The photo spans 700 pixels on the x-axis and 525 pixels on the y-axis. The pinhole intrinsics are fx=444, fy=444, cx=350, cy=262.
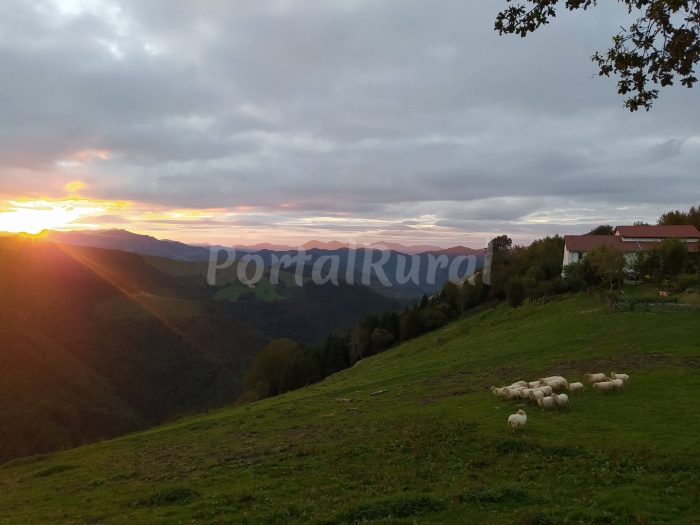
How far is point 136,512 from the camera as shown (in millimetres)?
12289

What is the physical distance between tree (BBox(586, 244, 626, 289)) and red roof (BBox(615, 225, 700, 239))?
25.1 m

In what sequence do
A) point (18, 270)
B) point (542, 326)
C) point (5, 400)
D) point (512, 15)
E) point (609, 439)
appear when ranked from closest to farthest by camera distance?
point (512, 15) < point (609, 439) < point (542, 326) < point (5, 400) < point (18, 270)

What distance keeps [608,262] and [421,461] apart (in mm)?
45248

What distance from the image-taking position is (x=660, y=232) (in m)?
70.9

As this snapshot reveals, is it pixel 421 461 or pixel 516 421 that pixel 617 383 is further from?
pixel 421 461

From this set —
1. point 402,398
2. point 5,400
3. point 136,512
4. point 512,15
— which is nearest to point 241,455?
point 136,512

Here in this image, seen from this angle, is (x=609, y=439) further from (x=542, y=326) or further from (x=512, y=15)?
(x=542, y=326)

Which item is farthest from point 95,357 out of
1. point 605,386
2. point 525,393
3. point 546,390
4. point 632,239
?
point 605,386

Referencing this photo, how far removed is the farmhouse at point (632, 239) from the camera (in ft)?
222

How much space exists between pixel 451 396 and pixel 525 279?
4423cm

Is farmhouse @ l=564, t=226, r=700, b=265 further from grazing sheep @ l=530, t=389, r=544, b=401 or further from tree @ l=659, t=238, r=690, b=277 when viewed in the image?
grazing sheep @ l=530, t=389, r=544, b=401

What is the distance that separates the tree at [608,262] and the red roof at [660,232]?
25.1 meters

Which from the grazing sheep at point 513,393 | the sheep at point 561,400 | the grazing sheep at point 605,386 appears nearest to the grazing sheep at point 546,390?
the sheep at point 561,400

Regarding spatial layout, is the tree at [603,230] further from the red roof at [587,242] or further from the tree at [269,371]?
the tree at [269,371]
